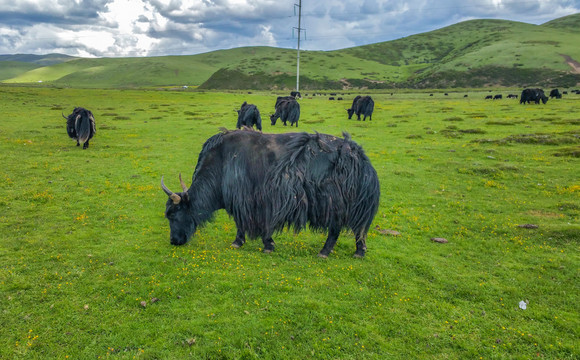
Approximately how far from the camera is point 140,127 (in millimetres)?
24469

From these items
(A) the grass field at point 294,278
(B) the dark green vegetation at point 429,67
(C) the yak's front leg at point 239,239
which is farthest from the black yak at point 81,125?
(B) the dark green vegetation at point 429,67

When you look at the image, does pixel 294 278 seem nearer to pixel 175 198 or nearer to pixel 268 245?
pixel 268 245

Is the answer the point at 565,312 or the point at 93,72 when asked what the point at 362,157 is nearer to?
the point at 565,312

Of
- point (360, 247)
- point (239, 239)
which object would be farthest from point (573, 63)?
point (239, 239)

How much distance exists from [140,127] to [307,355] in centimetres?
2458

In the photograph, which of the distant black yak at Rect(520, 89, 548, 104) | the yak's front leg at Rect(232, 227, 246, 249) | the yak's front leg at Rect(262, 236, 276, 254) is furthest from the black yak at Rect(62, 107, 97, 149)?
the distant black yak at Rect(520, 89, 548, 104)

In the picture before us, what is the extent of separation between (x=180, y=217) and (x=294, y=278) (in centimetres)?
291

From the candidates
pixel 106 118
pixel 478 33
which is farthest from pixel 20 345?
pixel 478 33

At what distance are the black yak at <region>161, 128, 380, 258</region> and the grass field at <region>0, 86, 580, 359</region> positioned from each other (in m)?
0.70

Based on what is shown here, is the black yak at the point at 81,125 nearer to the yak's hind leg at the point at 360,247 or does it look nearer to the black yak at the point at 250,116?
the black yak at the point at 250,116

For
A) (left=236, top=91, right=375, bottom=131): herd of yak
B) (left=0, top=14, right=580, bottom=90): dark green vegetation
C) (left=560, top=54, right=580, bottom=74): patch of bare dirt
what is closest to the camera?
(left=236, top=91, right=375, bottom=131): herd of yak

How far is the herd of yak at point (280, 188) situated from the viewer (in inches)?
256

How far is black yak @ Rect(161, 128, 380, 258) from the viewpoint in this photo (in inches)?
256

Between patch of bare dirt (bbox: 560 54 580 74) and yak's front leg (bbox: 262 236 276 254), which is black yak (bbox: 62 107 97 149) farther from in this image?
patch of bare dirt (bbox: 560 54 580 74)
